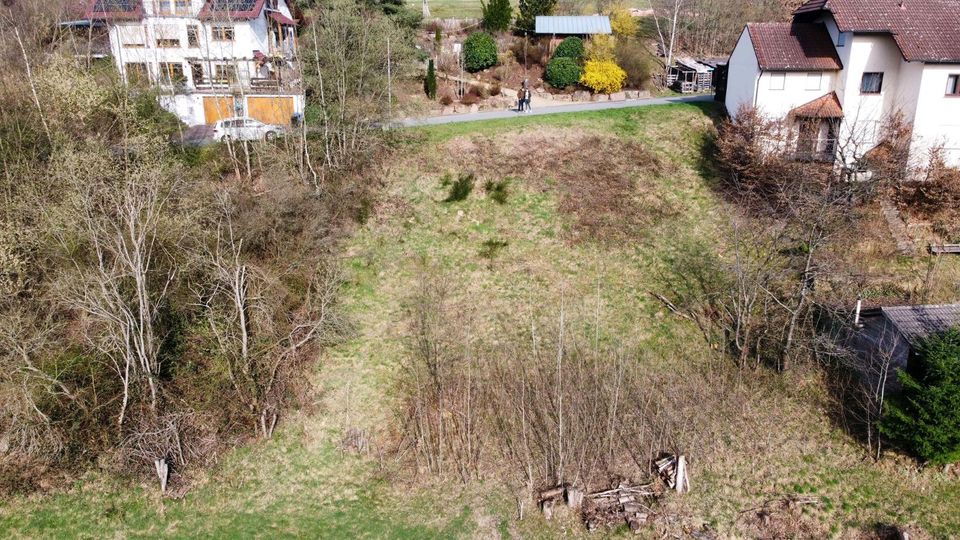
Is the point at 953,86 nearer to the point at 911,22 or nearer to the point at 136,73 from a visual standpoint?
the point at 911,22

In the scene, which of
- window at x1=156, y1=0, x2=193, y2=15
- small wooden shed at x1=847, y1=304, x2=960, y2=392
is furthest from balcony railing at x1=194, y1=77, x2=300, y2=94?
small wooden shed at x1=847, y1=304, x2=960, y2=392

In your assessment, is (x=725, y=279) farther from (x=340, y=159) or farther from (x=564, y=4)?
(x=564, y=4)

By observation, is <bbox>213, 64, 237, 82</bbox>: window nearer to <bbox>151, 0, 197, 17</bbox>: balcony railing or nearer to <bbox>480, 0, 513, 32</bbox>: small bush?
<bbox>151, 0, 197, 17</bbox>: balcony railing

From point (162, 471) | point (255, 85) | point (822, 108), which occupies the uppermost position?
point (255, 85)

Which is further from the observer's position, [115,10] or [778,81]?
[115,10]

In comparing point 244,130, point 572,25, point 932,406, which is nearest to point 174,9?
point 244,130

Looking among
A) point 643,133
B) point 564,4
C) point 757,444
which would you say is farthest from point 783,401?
point 564,4
